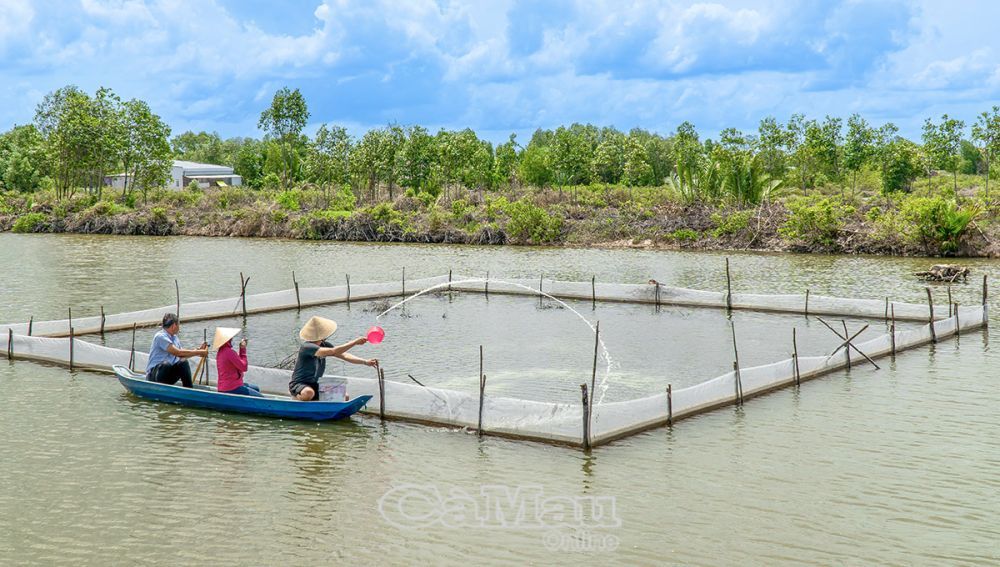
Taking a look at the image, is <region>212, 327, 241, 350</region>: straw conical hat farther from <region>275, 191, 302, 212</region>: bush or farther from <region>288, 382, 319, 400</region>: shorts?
<region>275, 191, 302, 212</region>: bush

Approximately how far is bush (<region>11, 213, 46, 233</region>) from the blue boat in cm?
5949

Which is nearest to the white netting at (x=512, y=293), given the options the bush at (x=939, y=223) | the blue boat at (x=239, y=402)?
the blue boat at (x=239, y=402)

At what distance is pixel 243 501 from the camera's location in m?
10.7

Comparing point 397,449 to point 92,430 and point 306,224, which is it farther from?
point 306,224

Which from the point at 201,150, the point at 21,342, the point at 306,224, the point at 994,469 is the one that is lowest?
the point at 994,469

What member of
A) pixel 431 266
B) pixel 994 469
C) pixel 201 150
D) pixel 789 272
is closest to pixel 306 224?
pixel 431 266

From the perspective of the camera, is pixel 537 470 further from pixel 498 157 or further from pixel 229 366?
pixel 498 157

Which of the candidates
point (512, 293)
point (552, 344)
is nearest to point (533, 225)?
point (512, 293)

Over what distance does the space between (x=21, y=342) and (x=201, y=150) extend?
11840cm

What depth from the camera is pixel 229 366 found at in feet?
46.5

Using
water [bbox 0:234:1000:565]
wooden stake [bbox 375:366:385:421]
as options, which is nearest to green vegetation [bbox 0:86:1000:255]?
water [bbox 0:234:1000:565]

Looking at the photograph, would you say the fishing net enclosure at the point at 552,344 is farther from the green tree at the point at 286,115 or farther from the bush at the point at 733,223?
the green tree at the point at 286,115

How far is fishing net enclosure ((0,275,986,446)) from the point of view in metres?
13.5

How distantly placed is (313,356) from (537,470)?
405 centimetres
